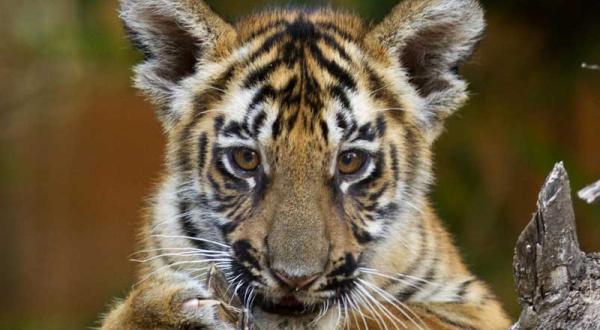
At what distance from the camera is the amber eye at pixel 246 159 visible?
15.7ft

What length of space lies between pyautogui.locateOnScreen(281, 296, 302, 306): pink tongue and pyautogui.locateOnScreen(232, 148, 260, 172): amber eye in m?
0.58

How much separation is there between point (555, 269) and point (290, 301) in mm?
1145

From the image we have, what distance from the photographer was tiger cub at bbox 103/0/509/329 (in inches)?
178

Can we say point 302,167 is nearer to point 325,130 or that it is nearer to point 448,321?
point 325,130

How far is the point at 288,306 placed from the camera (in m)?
4.56

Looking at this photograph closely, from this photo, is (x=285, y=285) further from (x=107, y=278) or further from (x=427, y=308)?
(x=107, y=278)

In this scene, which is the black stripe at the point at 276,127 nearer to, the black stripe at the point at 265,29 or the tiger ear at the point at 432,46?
the black stripe at the point at 265,29

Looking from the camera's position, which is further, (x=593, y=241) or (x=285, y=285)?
(x=593, y=241)

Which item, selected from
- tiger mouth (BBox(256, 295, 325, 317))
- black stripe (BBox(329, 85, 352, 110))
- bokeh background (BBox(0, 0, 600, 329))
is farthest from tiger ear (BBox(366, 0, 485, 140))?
bokeh background (BBox(0, 0, 600, 329))

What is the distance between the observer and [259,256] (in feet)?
14.7

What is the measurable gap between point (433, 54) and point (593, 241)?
438 centimetres

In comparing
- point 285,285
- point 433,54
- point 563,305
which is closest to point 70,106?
point 433,54

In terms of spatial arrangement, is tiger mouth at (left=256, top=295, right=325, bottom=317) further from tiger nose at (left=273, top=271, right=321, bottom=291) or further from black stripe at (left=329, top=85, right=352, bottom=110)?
black stripe at (left=329, top=85, right=352, bottom=110)

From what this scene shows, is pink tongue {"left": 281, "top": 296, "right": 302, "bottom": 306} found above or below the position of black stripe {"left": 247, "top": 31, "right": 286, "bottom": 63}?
below
